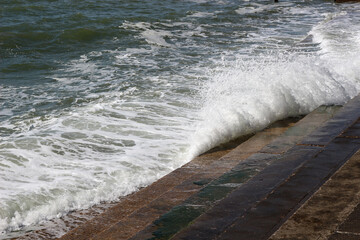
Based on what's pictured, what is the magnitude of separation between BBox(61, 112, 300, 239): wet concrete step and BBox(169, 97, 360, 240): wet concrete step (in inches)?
17.8

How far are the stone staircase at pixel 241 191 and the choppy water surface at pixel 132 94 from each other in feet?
1.95

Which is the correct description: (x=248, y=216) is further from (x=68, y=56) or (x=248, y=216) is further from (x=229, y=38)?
(x=229, y=38)

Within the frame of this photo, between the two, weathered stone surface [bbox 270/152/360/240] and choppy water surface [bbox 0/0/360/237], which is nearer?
weathered stone surface [bbox 270/152/360/240]

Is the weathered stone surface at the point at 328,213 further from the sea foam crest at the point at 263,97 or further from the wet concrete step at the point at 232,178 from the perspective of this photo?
the sea foam crest at the point at 263,97

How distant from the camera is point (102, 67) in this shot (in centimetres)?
1193

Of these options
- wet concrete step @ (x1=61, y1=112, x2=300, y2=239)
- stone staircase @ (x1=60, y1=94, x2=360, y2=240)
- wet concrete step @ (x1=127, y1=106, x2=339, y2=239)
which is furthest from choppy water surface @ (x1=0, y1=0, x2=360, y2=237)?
wet concrete step @ (x1=127, y1=106, x2=339, y2=239)

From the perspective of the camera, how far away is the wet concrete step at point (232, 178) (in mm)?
3701

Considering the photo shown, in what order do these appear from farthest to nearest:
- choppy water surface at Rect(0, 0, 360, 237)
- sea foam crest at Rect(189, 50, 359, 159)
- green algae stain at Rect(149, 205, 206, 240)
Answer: sea foam crest at Rect(189, 50, 359, 159), choppy water surface at Rect(0, 0, 360, 237), green algae stain at Rect(149, 205, 206, 240)

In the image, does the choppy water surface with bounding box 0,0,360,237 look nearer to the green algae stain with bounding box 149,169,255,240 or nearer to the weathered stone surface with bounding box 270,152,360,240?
the green algae stain with bounding box 149,169,255,240

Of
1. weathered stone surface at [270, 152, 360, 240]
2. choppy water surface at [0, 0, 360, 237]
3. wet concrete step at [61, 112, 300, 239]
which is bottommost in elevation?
choppy water surface at [0, 0, 360, 237]

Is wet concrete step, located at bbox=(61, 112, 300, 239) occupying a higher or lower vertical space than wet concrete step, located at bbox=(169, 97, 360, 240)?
lower

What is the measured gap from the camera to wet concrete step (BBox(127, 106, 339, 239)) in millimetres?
3701

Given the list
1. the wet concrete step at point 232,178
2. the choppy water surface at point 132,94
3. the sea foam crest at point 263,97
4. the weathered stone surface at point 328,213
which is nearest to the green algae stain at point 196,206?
the wet concrete step at point 232,178

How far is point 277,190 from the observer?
3869mm
